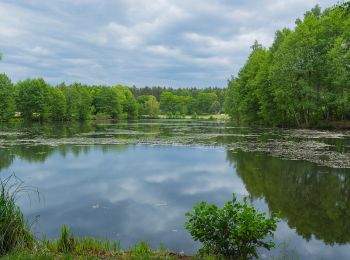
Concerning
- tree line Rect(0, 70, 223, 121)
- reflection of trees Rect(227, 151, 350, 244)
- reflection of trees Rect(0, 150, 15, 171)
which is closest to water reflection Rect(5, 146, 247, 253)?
reflection of trees Rect(0, 150, 15, 171)

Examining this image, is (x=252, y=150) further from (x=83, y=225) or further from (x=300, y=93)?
(x=300, y=93)

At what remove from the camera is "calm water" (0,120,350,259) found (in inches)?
325

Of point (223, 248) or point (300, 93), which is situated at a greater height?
point (300, 93)

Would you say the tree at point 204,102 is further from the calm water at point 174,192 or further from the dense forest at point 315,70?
the calm water at point 174,192

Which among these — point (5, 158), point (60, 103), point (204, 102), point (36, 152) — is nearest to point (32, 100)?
point (60, 103)

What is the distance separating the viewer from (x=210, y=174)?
1599 centimetres

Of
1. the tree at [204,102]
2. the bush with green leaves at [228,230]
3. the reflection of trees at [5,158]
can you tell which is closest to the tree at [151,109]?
the tree at [204,102]

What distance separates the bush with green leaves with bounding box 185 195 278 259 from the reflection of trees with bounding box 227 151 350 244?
287cm

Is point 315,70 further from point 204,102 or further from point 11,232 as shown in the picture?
point 204,102

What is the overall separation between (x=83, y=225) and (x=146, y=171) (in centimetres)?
806

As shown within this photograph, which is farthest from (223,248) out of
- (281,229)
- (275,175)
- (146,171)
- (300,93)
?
(300,93)

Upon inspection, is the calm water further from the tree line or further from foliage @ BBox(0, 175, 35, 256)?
the tree line

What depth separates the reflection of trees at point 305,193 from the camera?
28.8ft

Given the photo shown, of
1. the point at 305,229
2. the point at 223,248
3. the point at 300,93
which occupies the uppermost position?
the point at 300,93
